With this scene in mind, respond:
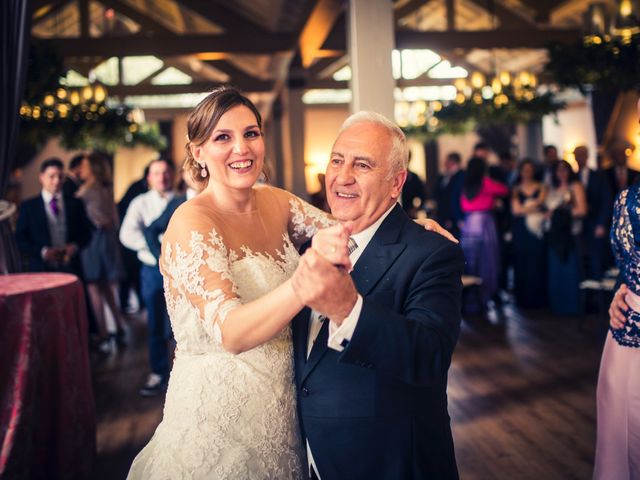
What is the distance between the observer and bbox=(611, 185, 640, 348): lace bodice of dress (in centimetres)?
235

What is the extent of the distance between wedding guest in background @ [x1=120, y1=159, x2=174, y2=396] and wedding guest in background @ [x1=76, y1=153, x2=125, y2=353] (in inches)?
58.4

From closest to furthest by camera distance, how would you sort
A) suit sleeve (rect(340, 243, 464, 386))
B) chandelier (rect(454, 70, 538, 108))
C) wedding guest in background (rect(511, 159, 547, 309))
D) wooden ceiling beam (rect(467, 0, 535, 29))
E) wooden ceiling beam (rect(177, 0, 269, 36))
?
1. suit sleeve (rect(340, 243, 464, 386))
2. wedding guest in background (rect(511, 159, 547, 309))
3. chandelier (rect(454, 70, 538, 108))
4. wooden ceiling beam (rect(177, 0, 269, 36))
5. wooden ceiling beam (rect(467, 0, 535, 29))

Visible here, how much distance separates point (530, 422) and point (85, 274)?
405cm

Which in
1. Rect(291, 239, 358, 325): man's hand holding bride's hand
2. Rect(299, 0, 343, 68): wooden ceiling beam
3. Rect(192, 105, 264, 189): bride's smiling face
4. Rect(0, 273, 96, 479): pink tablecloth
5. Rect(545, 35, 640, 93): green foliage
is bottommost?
Rect(0, 273, 96, 479): pink tablecloth

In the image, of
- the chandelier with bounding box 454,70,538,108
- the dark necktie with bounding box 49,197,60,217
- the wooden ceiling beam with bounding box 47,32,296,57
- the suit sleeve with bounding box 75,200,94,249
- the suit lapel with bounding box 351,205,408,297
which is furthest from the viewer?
the wooden ceiling beam with bounding box 47,32,296,57

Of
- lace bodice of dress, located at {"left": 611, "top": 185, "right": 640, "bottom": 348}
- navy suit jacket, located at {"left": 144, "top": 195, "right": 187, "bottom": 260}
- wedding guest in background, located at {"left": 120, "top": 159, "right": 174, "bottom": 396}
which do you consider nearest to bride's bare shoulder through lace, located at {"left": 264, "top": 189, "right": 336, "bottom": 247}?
lace bodice of dress, located at {"left": 611, "top": 185, "right": 640, "bottom": 348}

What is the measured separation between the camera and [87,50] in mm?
10781

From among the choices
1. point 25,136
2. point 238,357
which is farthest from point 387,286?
point 25,136

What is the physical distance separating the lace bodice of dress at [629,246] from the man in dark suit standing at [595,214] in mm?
4365

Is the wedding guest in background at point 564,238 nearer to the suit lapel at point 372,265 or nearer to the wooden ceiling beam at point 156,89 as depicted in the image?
the suit lapel at point 372,265

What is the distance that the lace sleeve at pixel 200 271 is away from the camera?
1583 mm

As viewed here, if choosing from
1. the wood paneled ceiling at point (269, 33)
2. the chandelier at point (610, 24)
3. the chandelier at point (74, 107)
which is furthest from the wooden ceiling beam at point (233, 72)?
the chandelier at point (610, 24)

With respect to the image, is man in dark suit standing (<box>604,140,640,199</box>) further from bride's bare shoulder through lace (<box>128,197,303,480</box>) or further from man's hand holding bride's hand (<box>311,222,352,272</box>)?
man's hand holding bride's hand (<box>311,222,352,272</box>)

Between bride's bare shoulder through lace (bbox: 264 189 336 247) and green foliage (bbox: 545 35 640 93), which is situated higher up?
green foliage (bbox: 545 35 640 93)
